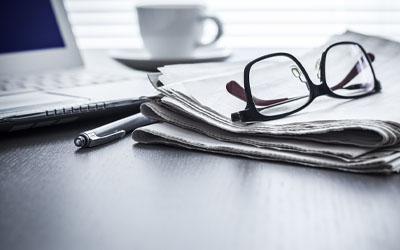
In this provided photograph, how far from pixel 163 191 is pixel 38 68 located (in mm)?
699

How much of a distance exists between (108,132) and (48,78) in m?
0.41

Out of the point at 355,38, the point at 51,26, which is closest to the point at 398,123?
the point at 355,38

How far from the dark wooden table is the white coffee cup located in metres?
0.48

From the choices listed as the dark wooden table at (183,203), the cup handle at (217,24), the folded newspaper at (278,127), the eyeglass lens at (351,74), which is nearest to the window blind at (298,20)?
the cup handle at (217,24)

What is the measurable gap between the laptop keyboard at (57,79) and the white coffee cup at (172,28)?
0.11 m

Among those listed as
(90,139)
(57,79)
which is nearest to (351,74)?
(90,139)

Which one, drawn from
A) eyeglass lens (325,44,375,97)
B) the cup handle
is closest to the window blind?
the cup handle

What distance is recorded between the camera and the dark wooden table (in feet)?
0.94

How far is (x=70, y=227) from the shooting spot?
1.00 feet

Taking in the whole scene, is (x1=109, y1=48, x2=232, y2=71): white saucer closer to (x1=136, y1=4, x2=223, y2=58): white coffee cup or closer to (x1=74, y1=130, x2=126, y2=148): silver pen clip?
(x1=136, y1=4, x2=223, y2=58): white coffee cup

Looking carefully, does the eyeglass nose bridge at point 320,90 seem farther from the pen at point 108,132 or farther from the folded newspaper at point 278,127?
the pen at point 108,132

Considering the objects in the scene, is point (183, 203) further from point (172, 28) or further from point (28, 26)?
point (28, 26)

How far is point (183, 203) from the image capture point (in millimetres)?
341

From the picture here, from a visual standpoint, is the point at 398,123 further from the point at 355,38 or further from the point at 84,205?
the point at 355,38
